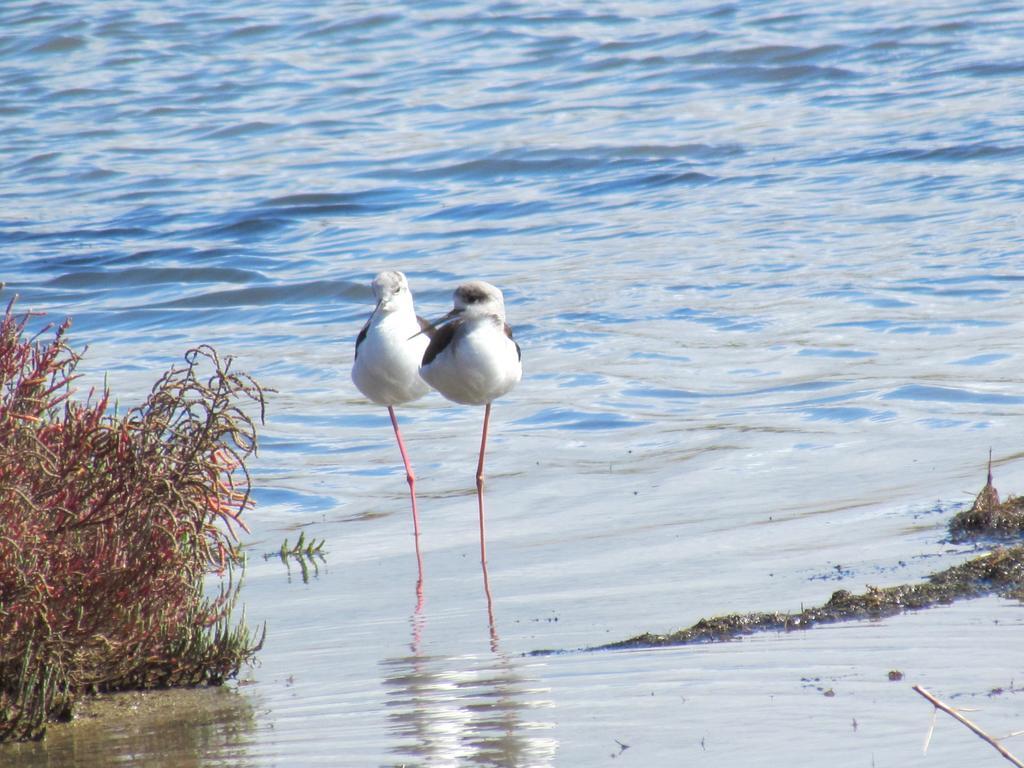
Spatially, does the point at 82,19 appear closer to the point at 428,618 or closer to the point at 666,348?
the point at 666,348

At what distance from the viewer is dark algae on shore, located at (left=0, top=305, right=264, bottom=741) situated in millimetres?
4980

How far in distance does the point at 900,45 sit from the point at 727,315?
49.3 ft

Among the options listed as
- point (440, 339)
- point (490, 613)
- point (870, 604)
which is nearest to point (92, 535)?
point (490, 613)

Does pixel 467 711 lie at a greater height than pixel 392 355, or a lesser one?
lesser

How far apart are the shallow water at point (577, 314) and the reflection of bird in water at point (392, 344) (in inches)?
30.8

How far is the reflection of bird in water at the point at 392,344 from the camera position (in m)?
8.66

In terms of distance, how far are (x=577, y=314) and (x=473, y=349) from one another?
661 cm

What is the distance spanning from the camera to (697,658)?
5.50 metres

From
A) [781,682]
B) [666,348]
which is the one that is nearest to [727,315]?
[666,348]

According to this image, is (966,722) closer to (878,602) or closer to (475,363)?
(878,602)

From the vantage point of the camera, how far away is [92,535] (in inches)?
205

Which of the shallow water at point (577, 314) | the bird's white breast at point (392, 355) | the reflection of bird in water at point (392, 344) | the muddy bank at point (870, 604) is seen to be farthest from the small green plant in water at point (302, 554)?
the muddy bank at point (870, 604)

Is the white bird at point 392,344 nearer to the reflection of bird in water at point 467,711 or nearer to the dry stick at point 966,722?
the reflection of bird in water at point 467,711

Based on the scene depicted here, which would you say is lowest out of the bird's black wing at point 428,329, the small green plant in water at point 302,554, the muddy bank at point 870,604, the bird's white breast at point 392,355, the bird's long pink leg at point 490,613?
the small green plant in water at point 302,554
